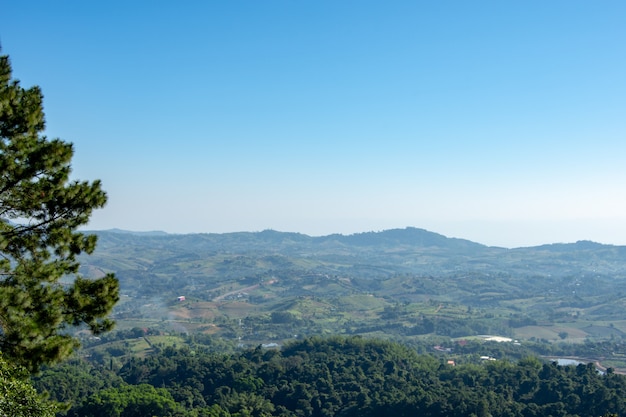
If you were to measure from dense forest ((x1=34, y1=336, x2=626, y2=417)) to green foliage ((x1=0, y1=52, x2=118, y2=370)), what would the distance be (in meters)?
31.2

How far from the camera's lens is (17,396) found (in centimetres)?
1095

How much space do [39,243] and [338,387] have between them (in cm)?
4570

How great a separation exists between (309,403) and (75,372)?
31.3 m

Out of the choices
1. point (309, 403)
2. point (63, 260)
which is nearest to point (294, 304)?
point (309, 403)

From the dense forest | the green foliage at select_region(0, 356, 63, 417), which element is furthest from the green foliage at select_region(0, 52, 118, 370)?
the dense forest

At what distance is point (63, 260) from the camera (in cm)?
1323

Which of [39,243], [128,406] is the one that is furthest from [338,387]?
[39,243]

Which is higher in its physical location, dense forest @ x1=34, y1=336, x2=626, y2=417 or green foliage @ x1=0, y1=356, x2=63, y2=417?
green foliage @ x1=0, y1=356, x2=63, y2=417

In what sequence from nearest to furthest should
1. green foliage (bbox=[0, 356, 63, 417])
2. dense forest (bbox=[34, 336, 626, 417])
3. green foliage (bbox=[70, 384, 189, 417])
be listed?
1. green foliage (bbox=[0, 356, 63, 417])
2. green foliage (bbox=[70, 384, 189, 417])
3. dense forest (bbox=[34, 336, 626, 417])

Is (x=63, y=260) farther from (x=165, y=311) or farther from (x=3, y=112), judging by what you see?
(x=165, y=311)

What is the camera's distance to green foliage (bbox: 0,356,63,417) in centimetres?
1062

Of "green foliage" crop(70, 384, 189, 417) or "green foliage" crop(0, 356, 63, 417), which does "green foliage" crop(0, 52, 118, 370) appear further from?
"green foliage" crop(70, 384, 189, 417)

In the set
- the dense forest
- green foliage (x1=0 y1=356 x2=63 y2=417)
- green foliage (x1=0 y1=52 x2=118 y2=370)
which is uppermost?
green foliage (x1=0 y1=52 x2=118 y2=370)

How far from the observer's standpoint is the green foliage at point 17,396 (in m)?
10.6
